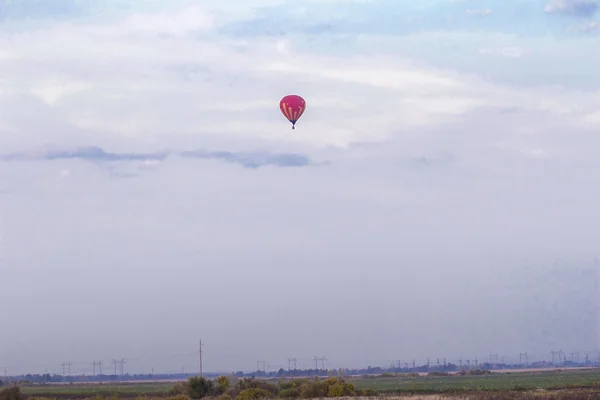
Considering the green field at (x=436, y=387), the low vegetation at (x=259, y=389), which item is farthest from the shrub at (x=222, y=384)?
the green field at (x=436, y=387)

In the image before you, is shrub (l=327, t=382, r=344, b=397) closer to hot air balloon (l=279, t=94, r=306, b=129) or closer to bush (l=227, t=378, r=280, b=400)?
bush (l=227, t=378, r=280, b=400)

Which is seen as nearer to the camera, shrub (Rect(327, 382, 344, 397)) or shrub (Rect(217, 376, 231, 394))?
shrub (Rect(327, 382, 344, 397))

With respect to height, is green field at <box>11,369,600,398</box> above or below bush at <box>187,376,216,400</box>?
below

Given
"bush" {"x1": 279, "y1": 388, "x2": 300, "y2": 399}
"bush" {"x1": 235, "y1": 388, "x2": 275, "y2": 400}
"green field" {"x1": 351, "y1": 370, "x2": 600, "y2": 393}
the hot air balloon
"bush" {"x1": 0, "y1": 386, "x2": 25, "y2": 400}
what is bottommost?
"green field" {"x1": 351, "y1": 370, "x2": 600, "y2": 393}

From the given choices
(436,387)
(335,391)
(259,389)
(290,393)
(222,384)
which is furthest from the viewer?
(436,387)

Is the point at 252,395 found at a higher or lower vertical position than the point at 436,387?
higher

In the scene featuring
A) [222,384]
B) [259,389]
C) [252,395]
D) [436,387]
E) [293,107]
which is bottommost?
[436,387]

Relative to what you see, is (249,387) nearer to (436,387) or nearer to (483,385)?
(436,387)

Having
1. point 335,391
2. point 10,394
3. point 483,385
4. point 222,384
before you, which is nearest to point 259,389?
point 335,391

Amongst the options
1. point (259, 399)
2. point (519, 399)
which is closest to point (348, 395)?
point (259, 399)

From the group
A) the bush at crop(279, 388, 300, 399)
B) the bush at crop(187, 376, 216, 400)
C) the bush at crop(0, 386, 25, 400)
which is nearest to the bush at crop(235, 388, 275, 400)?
the bush at crop(279, 388, 300, 399)
